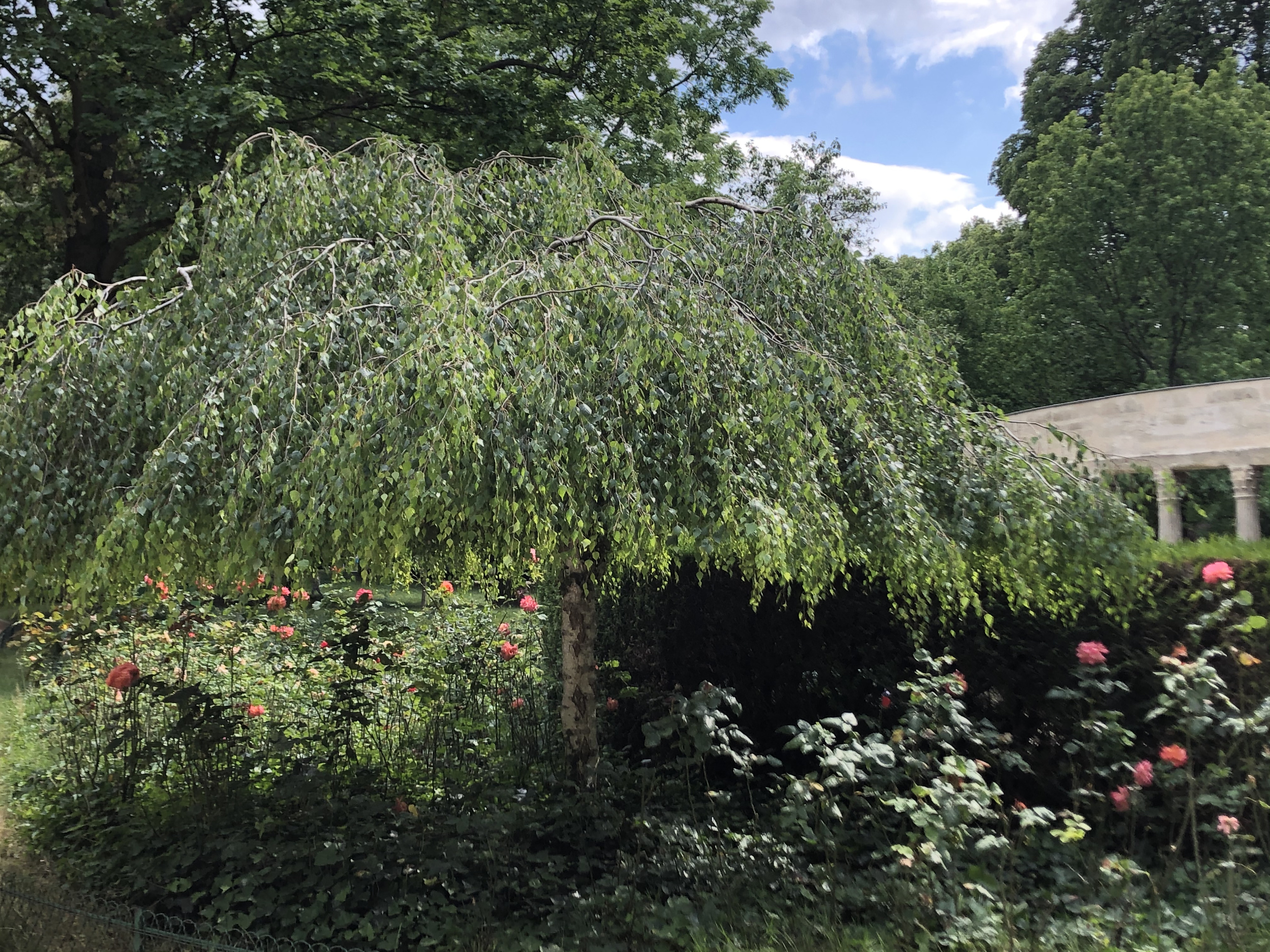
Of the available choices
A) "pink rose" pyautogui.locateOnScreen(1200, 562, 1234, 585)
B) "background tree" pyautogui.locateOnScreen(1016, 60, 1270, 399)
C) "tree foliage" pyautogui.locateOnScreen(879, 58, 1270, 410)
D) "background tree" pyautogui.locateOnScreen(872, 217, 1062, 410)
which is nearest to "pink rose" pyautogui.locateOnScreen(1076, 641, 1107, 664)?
"pink rose" pyautogui.locateOnScreen(1200, 562, 1234, 585)

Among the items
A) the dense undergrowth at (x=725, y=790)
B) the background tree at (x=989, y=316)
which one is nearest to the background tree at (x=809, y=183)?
the background tree at (x=989, y=316)

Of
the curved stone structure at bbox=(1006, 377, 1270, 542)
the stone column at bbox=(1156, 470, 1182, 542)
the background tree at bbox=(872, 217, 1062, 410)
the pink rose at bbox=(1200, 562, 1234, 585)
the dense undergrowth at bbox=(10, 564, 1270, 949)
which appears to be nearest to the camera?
the dense undergrowth at bbox=(10, 564, 1270, 949)

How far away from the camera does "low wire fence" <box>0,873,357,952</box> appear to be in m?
3.76

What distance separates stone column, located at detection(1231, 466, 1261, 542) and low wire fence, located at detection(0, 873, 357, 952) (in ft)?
35.3

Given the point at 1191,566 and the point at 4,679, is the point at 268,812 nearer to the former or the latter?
the point at 1191,566

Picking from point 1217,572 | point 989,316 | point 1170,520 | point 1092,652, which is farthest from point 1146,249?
point 1092,652

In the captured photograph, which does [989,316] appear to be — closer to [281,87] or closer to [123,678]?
[281,87]

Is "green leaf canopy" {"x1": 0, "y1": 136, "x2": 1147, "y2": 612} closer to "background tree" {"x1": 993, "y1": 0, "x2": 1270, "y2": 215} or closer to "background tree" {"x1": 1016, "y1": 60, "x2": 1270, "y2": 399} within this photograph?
"background tree" {"x1": 1016, "y1": 60, "x2": 1270, "y2": 399}

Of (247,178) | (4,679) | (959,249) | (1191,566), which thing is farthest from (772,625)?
(959,249)

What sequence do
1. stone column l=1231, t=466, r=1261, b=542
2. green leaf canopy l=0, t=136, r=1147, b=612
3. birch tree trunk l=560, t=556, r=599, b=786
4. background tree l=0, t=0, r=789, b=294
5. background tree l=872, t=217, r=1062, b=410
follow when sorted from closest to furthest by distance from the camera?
green leaf canopy l=0, t=136, r=1147, b=612, birch tree trunk l=560, t=556, r=599, b=786, background tree l=0, t=0, r=789, b=294, stone column l=1231, t=466, r=1261, b=542, background tree l=872, t=217, r=1062, b=410

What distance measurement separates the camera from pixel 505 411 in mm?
3396

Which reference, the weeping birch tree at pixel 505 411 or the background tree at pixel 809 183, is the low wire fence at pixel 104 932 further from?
the background tree at pixel 809 183

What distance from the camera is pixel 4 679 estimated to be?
9.38 m

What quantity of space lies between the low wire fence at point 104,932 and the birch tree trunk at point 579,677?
1.76 m
